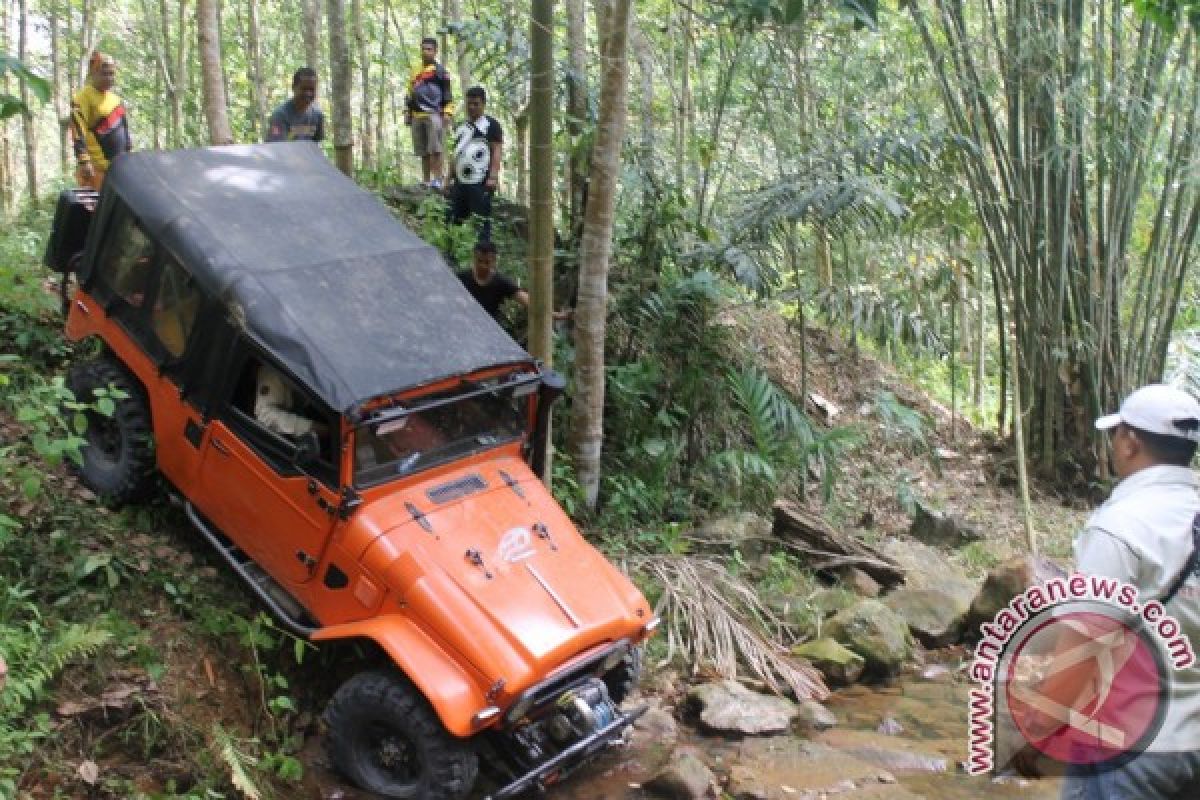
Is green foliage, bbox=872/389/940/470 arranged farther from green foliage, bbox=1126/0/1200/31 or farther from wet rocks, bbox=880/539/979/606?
green foliage, bbox=1126/0/1200/31

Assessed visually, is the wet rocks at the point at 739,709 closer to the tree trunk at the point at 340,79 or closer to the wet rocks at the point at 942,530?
the wet rocks at the point at 942,530

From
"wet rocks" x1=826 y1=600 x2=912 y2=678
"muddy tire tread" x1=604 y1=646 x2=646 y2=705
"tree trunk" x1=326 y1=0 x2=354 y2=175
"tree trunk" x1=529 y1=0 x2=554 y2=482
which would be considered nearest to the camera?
"muddy tire tread" x1=604 y1=646 x2=646 y2=705

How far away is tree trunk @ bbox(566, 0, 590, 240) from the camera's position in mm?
8320

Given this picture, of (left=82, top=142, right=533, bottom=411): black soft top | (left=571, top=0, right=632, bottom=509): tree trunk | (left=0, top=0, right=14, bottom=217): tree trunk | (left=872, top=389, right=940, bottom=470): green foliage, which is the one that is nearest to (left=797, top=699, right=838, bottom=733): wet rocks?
(left=571, top=0, right=632, bottom=509): tree trunk

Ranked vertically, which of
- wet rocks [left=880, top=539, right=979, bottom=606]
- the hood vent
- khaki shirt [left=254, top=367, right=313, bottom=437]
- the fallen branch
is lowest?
wet rocks [left=880, top=539, right=979, bottom=606]

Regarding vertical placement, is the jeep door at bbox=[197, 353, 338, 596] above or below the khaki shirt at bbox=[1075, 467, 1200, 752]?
below

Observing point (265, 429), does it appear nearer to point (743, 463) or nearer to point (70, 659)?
point (70, 659)

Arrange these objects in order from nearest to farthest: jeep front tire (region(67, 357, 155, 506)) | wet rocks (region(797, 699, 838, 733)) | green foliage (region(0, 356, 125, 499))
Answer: green foliage (region(0, 356, 125, 499)) → wet rocks (region(797, 699, 838, 733)) → jeep front tire (region(67, 357, 155, 506))

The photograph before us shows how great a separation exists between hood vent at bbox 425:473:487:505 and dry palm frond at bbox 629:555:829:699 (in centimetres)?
156

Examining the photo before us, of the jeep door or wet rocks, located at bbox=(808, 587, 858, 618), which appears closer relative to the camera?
the jeep door

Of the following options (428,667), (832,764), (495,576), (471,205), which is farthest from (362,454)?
(471,205)

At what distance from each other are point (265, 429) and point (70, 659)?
4.30 feet

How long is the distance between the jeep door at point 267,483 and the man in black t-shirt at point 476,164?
4232 millimetres

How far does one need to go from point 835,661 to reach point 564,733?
2.13m
